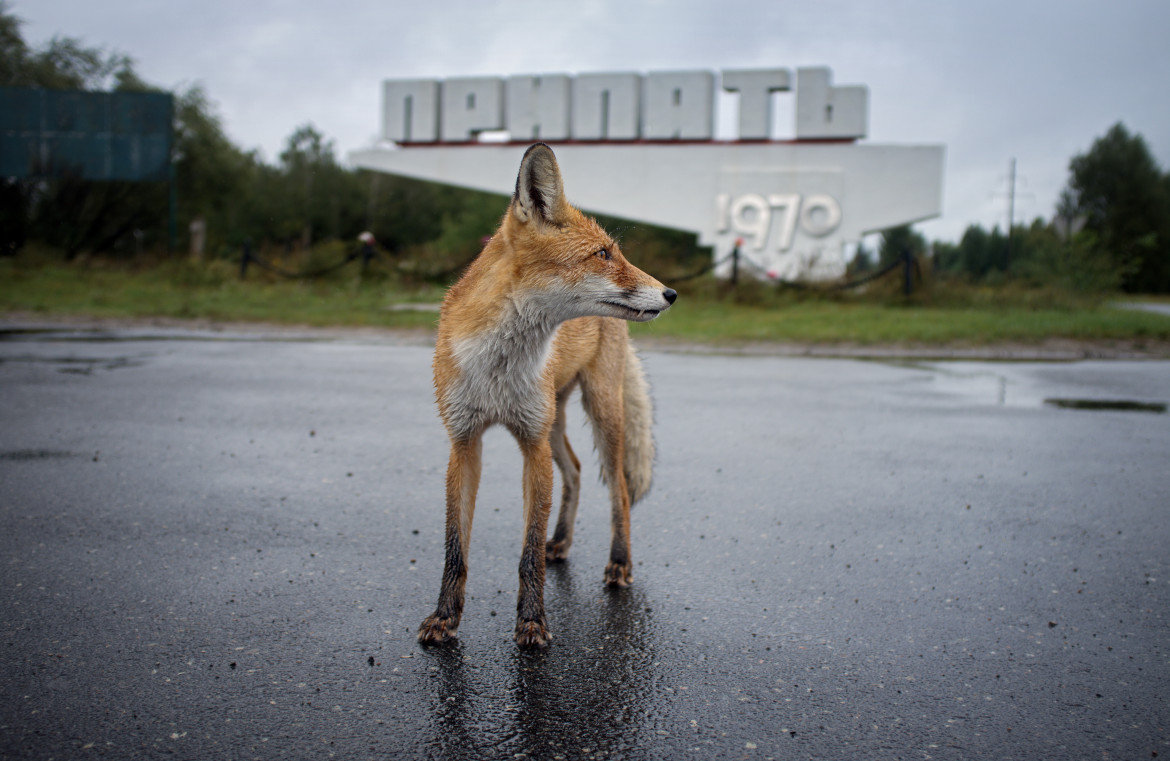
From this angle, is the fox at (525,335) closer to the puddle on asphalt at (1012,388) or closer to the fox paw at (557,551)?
the fox paw at (557,551)

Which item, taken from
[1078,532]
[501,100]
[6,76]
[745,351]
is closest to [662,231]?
[501,100]

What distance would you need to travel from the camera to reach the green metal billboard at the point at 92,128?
1046 inches

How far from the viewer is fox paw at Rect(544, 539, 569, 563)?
13.6 ft

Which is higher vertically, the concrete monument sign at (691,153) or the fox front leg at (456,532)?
the concrete monument sign at (691,153)

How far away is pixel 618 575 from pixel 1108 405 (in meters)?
7.35

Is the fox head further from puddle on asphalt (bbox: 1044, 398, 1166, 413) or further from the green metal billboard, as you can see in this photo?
the green metal billboard

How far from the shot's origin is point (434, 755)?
2414 millimetres

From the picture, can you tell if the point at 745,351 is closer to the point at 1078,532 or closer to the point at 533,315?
the point at 1078,532

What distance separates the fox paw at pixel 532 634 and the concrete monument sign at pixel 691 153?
26.5 m

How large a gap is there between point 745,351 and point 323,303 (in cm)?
1036

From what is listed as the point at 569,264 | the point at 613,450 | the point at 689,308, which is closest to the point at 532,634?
the point at 613,450

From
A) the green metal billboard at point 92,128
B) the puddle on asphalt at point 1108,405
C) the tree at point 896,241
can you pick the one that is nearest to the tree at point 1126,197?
the tree at point 896,241

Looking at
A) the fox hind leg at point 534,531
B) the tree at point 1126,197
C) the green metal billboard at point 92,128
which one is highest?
the tree at point 1126,197

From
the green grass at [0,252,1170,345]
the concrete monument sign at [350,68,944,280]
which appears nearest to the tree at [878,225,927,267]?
the concrete monument sign at [350,68,944,280]
